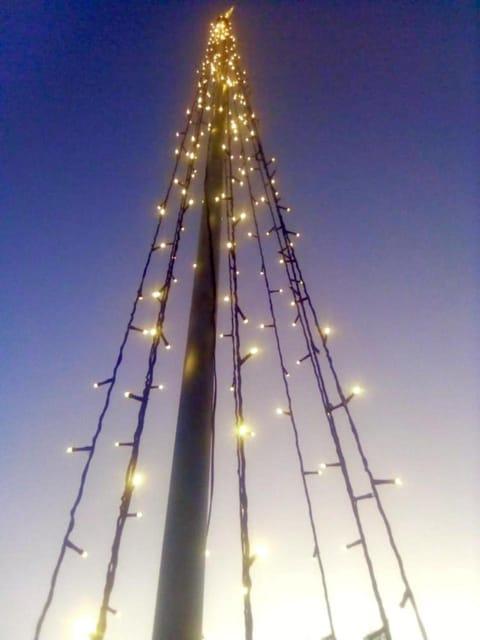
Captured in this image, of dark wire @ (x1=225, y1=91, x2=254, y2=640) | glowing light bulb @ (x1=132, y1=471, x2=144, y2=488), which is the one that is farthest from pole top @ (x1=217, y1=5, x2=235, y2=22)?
glowing light bulb @ (x1=132, y1=471, x2=144, y2=488)

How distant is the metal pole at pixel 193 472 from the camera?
1.26 meters

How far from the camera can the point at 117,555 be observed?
1.65 m

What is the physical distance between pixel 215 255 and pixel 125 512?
135cm

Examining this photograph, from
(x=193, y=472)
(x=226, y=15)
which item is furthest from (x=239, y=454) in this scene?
(x=226, y=15)

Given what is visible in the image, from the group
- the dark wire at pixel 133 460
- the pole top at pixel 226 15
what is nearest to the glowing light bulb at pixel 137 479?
the dark wire at pixel 133 460

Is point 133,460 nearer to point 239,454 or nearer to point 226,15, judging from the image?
point 239,454

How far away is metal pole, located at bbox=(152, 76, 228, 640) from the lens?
49.6 inches

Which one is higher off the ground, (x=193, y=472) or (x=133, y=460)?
(x=133, y=460)

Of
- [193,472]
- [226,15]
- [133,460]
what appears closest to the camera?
[193,472]

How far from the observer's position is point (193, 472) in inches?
60.4

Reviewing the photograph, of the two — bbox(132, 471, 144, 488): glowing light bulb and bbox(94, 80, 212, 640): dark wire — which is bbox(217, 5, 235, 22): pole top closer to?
bbox(94, 80, 212, 640): dark wire

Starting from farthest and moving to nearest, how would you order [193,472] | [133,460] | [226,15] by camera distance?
[226,15] → [133,460] → [193,472]

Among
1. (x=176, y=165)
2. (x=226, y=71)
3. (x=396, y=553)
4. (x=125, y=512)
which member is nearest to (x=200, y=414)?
(x=125, y=512)

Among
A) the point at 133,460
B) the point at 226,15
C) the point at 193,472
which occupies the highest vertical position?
the point at 226,15
